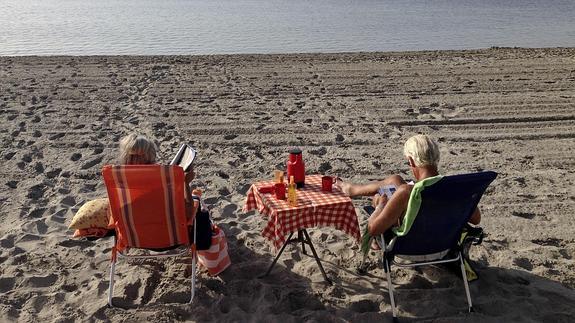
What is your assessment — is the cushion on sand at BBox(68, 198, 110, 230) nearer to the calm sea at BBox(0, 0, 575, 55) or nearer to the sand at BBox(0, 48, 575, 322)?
the sand at BBox(0, 48, 575, 322)

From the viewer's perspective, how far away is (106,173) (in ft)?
11.9

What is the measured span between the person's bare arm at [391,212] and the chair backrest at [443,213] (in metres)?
0.13

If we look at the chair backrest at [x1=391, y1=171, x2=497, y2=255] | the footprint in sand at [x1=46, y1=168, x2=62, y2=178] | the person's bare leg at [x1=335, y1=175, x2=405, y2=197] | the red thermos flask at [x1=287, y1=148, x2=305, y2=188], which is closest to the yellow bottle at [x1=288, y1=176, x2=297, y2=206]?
the red thermos flask at [x1=287, y1=148, x2=305, y2=188]

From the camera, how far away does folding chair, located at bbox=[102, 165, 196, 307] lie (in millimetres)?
3627

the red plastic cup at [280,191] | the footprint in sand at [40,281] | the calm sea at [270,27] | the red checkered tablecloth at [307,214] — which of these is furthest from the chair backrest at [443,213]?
the calm sea at [270,27]

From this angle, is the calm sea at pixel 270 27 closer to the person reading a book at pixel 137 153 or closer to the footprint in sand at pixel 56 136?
the footprint in sand at pixel 56 136

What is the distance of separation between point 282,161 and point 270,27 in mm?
18814

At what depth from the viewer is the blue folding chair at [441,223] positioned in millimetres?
3453

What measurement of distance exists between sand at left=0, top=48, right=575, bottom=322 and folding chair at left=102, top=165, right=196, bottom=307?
0.44 meters

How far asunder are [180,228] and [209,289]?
22.3 inches

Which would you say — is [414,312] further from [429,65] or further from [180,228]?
[429,65]

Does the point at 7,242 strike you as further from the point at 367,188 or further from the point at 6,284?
the point at 367,188

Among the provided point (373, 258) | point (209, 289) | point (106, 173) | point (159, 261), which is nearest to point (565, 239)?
point (373, 258)

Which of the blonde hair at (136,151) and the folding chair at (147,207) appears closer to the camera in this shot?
the folding chair at (147,207)
